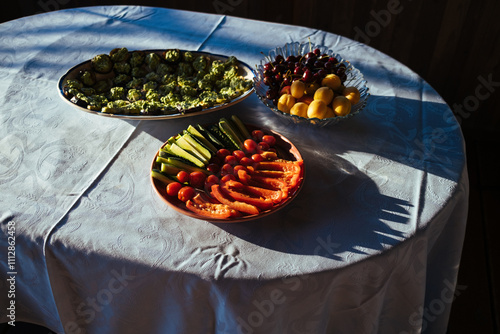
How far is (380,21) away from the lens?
255cm

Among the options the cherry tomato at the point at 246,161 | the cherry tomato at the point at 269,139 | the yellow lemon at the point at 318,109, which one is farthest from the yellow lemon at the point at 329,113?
the cherry tomato at the point at 246,161

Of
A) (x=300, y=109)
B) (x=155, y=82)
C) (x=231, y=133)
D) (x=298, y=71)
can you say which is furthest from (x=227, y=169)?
(x=155, y=82)

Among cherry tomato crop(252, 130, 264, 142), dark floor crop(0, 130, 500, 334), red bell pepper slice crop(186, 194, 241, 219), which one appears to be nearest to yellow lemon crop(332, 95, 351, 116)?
cherry tomato crop(252, 130, 264, 142)

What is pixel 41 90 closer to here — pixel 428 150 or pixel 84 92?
pixel 84 92

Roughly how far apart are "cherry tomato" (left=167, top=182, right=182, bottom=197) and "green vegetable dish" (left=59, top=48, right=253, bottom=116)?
27cm

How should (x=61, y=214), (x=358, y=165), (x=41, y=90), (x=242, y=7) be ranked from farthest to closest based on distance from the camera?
(x=242, y=7), (x=41, y=90), (x=358, y=165), (x=61, y=214)

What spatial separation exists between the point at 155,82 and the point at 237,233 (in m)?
0.67

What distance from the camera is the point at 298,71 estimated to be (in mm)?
1199

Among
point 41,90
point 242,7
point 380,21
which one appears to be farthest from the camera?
point 242,7

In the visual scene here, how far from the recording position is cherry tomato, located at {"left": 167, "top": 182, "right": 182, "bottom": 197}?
3.13 feet

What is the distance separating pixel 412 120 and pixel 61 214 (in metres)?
0.99

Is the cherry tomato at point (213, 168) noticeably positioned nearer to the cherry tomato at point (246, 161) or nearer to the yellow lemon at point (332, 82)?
the cherry tomato at point (246, 161)

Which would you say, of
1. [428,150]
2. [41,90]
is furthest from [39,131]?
[428,150]

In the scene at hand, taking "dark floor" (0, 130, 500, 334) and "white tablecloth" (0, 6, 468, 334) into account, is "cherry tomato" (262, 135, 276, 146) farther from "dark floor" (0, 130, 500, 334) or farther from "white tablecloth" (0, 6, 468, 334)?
"dark floor" (0, 130, 500, 334)
